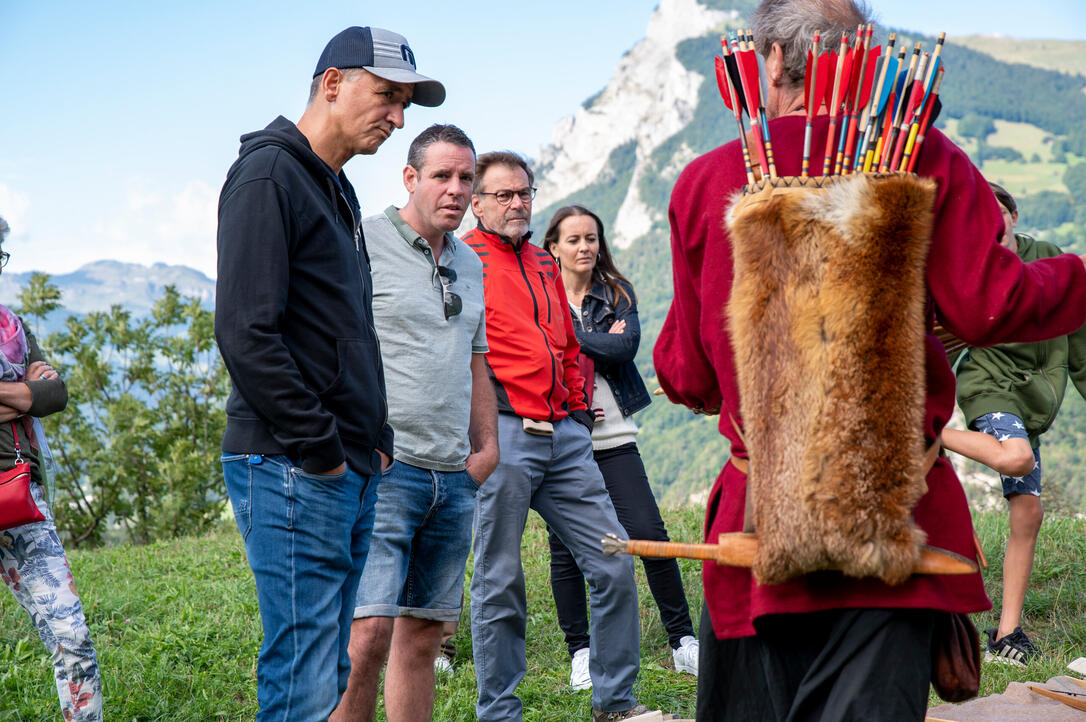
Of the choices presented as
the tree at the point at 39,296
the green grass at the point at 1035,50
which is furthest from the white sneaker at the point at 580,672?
the green grass at the point at 1035,50

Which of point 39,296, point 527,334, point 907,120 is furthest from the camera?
point 39,296

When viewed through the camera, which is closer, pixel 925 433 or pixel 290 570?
pixel 925 433


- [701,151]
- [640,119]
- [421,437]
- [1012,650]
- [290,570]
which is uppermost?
[640,119]

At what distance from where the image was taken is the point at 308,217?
2715 millimetres

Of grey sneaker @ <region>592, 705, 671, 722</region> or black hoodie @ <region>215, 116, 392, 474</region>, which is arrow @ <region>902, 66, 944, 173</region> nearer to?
black hoodie @ <region>215, 116, 392, 474</region>

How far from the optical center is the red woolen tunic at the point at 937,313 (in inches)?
79.3

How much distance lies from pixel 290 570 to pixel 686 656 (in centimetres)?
324

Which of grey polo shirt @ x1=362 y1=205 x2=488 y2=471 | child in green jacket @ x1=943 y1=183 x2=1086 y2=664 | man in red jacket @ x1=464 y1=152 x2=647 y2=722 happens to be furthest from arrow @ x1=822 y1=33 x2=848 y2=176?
child in green jacket @ x1=943 y1=183 x2=1086 y2=664

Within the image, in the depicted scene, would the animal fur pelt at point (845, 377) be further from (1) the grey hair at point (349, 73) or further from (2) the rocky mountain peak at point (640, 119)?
(2) the rocky mountain peak at point (640, 119)

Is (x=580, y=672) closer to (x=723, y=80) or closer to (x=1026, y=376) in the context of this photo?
(x=1026, y=376)

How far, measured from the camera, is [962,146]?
415 feet

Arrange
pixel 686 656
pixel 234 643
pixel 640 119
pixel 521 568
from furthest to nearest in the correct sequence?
pixel 640 119 → pixel 234 643 → pixel 686 656 → pixel 521 568

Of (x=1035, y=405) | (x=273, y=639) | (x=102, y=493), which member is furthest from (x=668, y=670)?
(x=102, y=493)

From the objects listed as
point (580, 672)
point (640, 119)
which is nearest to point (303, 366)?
point (580, 672)
